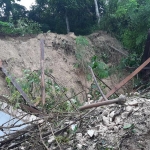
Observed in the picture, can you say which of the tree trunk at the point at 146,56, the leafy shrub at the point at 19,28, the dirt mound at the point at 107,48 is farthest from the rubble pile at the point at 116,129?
the leafy shrub at the point at 19,28

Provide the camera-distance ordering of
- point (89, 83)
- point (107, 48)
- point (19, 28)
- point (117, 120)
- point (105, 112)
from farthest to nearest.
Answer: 1. point (107, 48)
2. point (19, 28)
3. point (89, 83)
4. point (105, 112)
5. point (117, 120)

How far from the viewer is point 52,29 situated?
1386 centimetres

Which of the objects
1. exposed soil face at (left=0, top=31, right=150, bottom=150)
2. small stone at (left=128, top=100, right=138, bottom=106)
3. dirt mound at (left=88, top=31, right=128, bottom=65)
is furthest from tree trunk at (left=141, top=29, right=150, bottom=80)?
small stone at (left=128, top=100, right=138, bottom=106)

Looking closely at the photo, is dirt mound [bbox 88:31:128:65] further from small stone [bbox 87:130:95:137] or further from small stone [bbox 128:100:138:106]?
small stone [bbox 87:130:95:137]

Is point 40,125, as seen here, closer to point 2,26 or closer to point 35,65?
point 35,65

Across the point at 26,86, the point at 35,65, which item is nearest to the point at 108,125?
the point at 26,86

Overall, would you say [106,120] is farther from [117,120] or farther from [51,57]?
[51,57]

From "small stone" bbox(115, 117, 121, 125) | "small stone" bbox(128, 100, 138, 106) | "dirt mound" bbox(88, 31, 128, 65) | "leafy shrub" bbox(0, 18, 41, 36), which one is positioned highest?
"leafy shrub" bbox(0, 18, 41, 36)

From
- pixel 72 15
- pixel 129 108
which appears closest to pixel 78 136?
pixel 129 108

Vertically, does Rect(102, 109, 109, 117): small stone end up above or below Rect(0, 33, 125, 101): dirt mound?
below

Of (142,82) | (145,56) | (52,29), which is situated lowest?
(142,82)

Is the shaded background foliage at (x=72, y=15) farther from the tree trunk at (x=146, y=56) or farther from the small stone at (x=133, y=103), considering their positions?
the small stone at (x=133, y=103)

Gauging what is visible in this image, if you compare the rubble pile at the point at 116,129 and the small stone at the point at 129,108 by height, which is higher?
the small stone at the point at 129,108

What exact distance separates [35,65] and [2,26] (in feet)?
7.22
